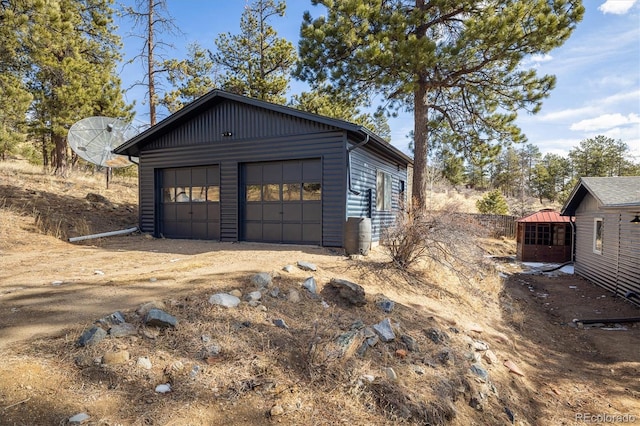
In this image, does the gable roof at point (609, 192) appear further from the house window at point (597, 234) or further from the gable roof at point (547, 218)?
the gable roof at point (547, 218)

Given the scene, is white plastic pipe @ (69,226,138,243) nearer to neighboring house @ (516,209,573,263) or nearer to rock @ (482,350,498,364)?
rock @ (482,350,498,364)

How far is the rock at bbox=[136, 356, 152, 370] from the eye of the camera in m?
2.84

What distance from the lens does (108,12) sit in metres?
15.2

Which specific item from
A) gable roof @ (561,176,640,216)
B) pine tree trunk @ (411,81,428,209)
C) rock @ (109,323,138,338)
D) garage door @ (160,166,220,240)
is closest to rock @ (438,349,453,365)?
rock @ (109,323,138,338)

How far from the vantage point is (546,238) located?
47.2 ft

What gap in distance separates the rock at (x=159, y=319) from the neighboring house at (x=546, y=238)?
15076 millimetres

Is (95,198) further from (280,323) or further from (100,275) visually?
(280,323)

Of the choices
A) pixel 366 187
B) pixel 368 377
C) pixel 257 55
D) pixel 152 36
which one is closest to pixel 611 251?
pixel 366 187

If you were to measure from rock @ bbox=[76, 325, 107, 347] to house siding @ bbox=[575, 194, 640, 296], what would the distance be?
1108 centimetres

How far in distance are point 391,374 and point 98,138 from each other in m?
13.9

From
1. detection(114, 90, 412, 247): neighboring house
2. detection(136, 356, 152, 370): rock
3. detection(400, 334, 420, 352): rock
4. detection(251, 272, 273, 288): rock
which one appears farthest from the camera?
detection(114, 90, 412, 247): neighboring house

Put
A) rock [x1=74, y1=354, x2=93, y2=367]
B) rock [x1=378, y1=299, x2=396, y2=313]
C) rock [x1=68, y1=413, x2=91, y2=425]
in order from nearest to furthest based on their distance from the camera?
rock [x1=68, y1=413, x2=91, y2=425]
rock [x1=74, y1=354, x2=93, y2=367]
rock [x1=378, y1=299, x2=396, y2=313]

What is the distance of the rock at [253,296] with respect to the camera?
171 inches

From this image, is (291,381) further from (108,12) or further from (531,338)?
(108,12)
